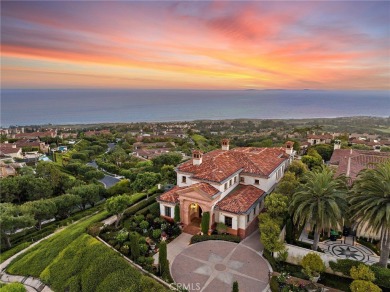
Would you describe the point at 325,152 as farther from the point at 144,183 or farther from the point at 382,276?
the point at 382,276

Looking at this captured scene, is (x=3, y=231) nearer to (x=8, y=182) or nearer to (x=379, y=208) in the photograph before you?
(x=8, y=182)

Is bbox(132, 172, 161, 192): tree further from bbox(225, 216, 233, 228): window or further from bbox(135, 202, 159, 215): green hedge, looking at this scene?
bbox(225, 216, 233, 228): window

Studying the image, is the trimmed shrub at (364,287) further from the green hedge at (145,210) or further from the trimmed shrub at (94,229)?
the trimmed shrub at (94,229)

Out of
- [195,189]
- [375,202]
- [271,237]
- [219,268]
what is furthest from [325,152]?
[219,268]

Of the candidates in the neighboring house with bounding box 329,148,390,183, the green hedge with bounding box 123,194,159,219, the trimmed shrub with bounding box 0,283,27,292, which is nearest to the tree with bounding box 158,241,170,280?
the trimmed shrub with bounding box 0,283,27,292

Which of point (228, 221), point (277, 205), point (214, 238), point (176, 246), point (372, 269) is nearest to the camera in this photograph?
point (372, 269)

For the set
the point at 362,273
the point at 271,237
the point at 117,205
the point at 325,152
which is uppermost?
the point at 325,152
